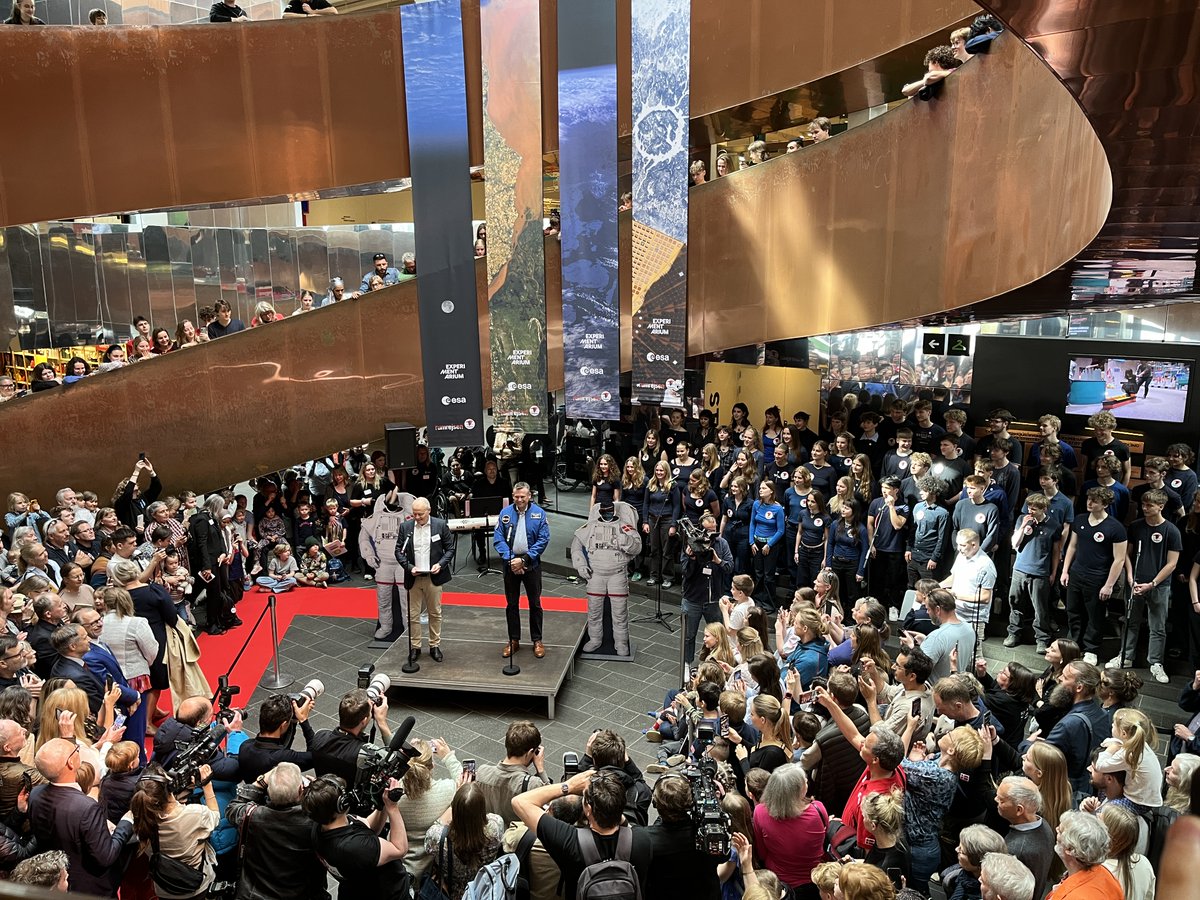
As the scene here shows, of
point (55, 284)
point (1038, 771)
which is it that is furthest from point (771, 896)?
point (55, 284)

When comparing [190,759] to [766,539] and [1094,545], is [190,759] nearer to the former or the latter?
[766,539]

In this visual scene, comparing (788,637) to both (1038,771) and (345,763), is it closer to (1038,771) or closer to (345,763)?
(1038,771)

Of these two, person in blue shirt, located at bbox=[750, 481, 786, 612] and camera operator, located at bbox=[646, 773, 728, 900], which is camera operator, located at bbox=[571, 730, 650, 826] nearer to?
camera operator, located at bbox=[646, 773, 728, 900]

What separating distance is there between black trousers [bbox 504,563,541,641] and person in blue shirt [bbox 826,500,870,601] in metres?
3.01

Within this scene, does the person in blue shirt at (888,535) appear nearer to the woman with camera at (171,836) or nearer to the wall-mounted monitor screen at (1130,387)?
the wall-mounted monitor screen at (1130,387)

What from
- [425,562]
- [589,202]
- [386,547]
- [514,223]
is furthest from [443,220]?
[425,562]

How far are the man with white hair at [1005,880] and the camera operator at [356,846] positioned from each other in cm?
247

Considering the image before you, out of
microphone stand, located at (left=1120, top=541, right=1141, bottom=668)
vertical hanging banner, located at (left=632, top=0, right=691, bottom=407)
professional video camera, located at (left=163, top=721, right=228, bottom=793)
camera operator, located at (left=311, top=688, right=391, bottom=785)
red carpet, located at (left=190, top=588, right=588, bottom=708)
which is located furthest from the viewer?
vertical hanging banner, located at (left=632, top=0, right=691, bottom=407)

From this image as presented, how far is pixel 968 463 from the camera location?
961 centimetres

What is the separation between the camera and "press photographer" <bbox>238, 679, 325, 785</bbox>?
199 inches

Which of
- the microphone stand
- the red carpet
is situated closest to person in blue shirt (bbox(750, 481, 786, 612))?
the red carpet

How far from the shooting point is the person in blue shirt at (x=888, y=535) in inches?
369

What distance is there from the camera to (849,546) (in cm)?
963

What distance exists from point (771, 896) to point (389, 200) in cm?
1970
